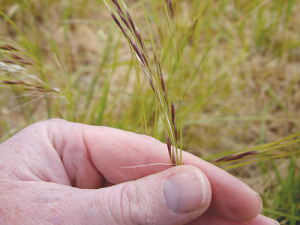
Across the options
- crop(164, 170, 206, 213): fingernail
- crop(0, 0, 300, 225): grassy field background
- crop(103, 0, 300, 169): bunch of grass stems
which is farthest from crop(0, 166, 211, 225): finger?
crop(0, 0, 300, 225): grassy field background

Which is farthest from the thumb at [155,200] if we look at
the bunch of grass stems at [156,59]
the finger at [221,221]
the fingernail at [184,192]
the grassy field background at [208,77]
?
the grassy field background at [208,77]

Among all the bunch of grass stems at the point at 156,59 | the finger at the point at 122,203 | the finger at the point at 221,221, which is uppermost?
the bunch of grass stems at the point at 156,59

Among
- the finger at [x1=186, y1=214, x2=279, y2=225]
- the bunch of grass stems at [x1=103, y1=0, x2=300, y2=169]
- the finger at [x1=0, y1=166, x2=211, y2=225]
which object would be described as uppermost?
the bunch of grass stems at [x1=103, y1=0, x2=300, y2=169]

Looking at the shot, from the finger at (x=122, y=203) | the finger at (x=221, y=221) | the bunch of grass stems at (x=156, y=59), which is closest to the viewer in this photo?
the bunch of grass stems at (x=156, y=59)

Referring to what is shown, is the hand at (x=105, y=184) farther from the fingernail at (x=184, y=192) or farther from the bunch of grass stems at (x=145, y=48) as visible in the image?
A: the bunch of grass stems at (x=145, y=48)

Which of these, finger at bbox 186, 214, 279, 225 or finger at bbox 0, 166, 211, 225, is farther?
finger at bbox 186, 214, 279, 225

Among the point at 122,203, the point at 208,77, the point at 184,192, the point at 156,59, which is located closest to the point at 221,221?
the point at 184,192

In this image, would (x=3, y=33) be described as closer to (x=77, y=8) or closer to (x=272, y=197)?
(x=77, y=8)

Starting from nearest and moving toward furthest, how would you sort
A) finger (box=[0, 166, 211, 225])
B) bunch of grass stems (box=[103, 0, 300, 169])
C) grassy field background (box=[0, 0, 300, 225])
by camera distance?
bunch of grass stems (box=[103, 0, 300, 169]) → finger (box=[0, 166, 211, 225]) → grassy field background (box=[0, 0, 300, 225])

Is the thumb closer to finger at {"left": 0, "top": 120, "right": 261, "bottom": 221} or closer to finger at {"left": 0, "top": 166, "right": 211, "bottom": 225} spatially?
finger at {"left": 0, "top": 166, "right": 211, "bottom": 225}
